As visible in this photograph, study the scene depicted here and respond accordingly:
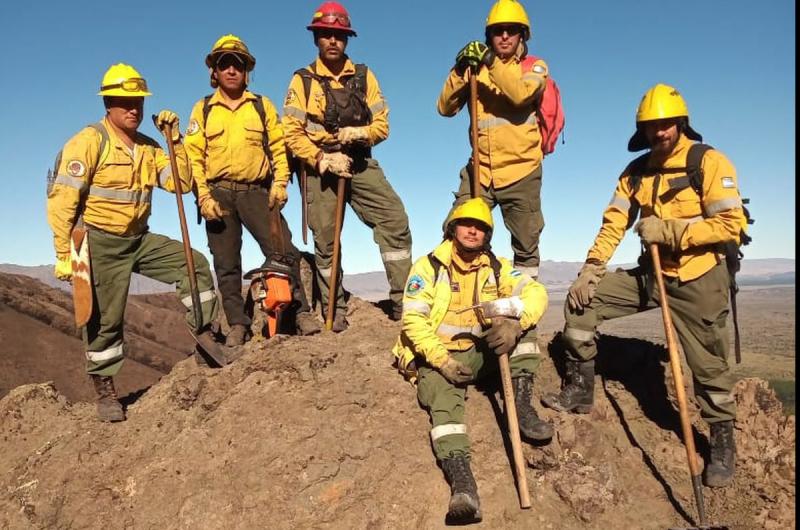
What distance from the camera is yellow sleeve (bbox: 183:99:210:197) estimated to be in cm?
597

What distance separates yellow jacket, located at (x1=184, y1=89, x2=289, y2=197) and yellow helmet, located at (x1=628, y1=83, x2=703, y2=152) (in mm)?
3557

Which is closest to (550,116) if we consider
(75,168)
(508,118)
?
(508,118)

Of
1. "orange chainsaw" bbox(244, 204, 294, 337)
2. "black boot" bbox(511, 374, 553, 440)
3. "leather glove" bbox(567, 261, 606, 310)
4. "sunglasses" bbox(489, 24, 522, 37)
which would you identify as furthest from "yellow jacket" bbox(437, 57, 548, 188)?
"orange chainsaw" bbox(244, 204, 294, 337)

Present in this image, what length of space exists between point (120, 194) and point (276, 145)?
5.33 feet

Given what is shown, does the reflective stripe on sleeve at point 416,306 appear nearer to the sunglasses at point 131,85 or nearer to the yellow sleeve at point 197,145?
the yellow sleeve at point 197,145

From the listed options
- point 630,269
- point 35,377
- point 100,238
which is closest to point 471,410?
point 630,269

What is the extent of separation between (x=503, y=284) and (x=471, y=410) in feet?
3.71

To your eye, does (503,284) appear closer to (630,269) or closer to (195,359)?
(630,269)

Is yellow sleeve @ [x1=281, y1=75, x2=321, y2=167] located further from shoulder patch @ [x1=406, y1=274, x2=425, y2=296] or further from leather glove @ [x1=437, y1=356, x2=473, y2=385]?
leather glove @ [x1=437, y1=356, x2=473, y2=385]

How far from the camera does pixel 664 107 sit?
4.76m

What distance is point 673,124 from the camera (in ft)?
15.8

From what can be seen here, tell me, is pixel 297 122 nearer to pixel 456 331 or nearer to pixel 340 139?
pixel 340 139

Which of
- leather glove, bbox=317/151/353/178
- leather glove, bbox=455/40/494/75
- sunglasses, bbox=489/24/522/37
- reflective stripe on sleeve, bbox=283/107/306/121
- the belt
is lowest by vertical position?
the belt

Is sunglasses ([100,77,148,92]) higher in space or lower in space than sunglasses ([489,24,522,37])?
lower
